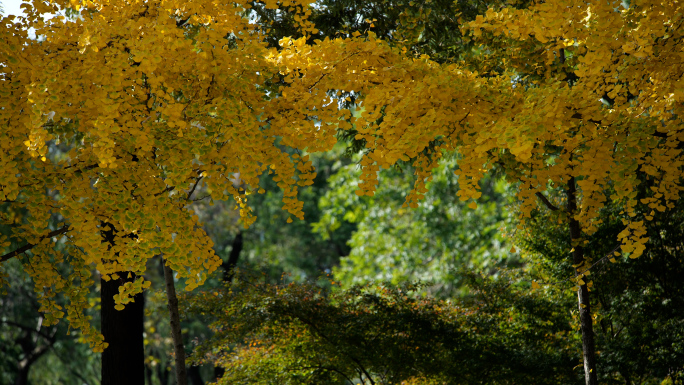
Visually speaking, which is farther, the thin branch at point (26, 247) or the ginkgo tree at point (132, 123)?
the thin branch at point (26, 247)

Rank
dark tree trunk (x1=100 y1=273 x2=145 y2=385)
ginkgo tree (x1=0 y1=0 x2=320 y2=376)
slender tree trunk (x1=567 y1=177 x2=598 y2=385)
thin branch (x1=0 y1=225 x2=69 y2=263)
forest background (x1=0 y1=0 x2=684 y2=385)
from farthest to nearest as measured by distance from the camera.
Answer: forest background (x1=0 y1=0 x2=684 y2=385), slender tree trunk (x1=567 y1=177 x2=598 y2=385), dark tree trunk (x1=100 y1=273 x2=145 y2=385), thin branch (x1=0 y1=225 x2=69 y2=263), ginkgo tree (x1=0 y1=0 x2=320 y2=376)

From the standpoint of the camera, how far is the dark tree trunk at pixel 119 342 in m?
5.55

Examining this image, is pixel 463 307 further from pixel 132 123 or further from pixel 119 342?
pixel 132 123

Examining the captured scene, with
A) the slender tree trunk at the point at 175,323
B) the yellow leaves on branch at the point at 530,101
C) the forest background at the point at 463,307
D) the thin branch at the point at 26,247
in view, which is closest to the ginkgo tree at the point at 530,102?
the yellow leaves on branch at the point at 530,101

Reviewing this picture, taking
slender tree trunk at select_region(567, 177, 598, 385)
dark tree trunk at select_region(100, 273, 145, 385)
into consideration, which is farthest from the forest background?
dark tree trunk at select_region(100, 273, 145, 385)

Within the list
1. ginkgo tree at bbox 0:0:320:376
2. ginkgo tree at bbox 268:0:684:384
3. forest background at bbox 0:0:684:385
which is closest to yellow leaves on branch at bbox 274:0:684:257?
ginkgo tree at bbox 268:0:684:384

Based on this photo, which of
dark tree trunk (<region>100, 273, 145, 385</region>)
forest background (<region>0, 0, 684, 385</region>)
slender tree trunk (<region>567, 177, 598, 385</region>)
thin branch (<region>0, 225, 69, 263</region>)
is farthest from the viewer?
forest background (<region>0, 0, 684, 385</region>)

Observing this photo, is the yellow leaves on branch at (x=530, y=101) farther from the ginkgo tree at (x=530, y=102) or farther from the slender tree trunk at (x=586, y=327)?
the slender tree trunk at (x=586, y=327)

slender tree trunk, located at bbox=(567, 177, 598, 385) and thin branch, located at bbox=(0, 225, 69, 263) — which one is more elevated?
thin branch, located at bbox=(0, 225, 69, 263)

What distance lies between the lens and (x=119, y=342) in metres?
5.56

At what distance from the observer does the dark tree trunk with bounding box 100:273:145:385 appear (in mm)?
5555

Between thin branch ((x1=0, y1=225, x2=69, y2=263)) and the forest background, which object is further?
the forest background

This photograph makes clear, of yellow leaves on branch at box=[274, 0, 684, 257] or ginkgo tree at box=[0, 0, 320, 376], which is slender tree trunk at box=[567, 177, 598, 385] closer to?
yellow leaves on branch at box=[274, 0, 684, 257]

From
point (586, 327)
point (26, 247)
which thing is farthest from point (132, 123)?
point (586, 327)
